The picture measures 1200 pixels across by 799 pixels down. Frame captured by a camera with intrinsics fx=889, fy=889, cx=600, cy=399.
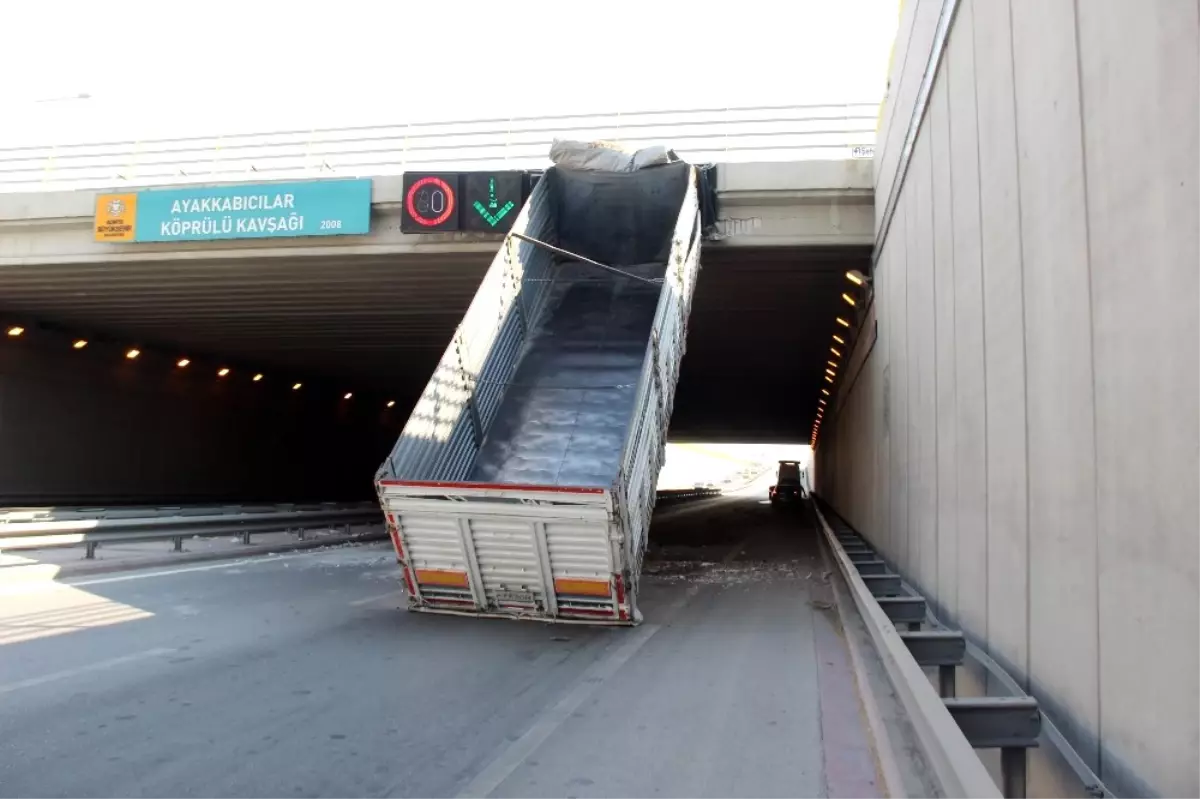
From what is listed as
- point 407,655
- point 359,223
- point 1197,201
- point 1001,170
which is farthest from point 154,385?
point 1197,201

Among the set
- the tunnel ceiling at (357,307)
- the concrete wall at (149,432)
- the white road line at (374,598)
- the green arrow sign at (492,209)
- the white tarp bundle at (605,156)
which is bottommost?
the white road line at (374,598)

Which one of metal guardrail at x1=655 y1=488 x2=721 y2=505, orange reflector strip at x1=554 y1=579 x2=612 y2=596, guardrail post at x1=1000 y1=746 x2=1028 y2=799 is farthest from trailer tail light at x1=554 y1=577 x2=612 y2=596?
metal guardrail at x1=655 y1=488 x2=721 y2=505

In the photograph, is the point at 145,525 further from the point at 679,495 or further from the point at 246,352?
the point at 679,495

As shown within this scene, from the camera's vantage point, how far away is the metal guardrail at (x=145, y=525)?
13016 millimetres

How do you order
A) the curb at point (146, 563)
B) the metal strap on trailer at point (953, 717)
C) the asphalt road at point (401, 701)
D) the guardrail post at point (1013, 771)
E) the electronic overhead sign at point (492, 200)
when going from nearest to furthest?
the metal strap on trailer at point (953, 717)
the asphalt road at point (401, 701)
the guardrail post at point (1013, 771)
the curb at point (146, 563)
the electronic overhead sign at point (492, 200)

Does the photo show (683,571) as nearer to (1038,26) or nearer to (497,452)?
(497,452)

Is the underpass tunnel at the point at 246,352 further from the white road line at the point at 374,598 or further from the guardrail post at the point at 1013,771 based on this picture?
the guardrail post at the point at 1013,771

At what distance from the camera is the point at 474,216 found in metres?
16.6

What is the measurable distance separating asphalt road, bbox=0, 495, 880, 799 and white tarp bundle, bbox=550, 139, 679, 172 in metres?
7.92

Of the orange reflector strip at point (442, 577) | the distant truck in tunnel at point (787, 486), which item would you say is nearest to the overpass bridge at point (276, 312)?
the orange reflector strip at point (442, 577)

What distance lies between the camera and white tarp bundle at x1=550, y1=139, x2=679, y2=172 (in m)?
15.5

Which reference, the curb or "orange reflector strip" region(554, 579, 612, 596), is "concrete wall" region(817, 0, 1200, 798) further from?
the curb

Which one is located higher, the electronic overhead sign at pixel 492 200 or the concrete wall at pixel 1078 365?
the electronic overhead sign at pixel 492 200

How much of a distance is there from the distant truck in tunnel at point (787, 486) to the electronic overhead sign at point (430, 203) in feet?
120
